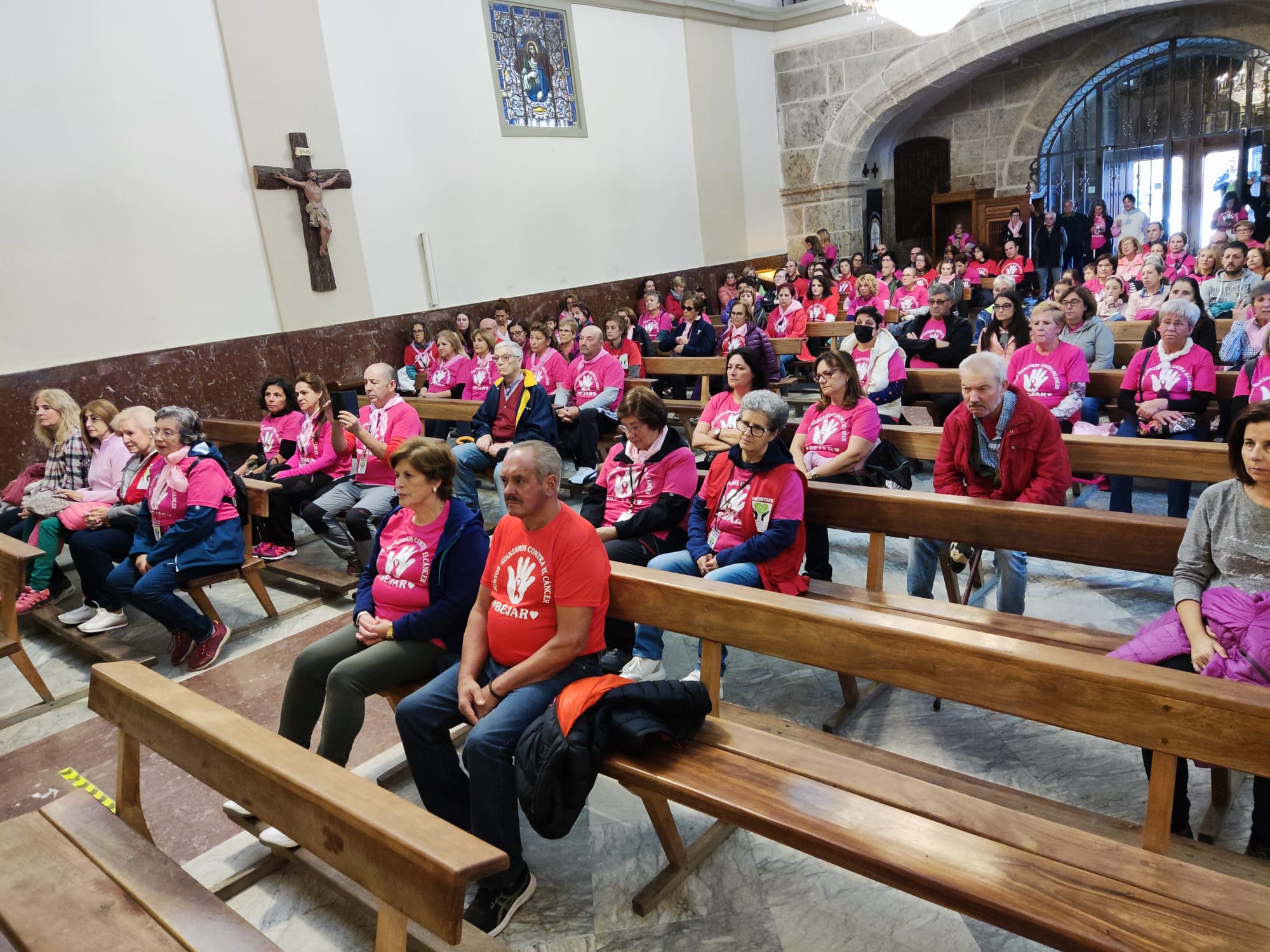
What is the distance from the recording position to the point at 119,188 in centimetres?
684

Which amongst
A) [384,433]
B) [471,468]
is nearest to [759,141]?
[471,468]

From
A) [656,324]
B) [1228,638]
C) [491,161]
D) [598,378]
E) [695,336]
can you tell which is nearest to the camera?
[1228,638]

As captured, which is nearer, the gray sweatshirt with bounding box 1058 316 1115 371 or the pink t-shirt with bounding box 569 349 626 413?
the gray sweatshirt with bounding box 1058 316 1115 371

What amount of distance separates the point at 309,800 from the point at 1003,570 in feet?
8.66

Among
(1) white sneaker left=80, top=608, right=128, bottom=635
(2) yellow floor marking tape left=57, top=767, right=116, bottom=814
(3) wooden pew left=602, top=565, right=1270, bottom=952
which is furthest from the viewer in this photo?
(1) white sneaker left=80, top=608, right=128, bottom=635

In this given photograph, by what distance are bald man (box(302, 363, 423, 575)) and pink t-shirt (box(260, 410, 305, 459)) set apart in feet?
1.88

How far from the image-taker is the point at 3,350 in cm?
632

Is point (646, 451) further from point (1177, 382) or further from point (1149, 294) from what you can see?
point (1149, 294)

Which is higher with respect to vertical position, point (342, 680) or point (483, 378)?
point (483, 378)

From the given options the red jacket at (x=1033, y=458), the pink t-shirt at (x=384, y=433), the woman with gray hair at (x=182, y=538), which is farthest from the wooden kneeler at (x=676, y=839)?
the pink t-shirt at (x=384, y=433)

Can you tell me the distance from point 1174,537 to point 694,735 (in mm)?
1638

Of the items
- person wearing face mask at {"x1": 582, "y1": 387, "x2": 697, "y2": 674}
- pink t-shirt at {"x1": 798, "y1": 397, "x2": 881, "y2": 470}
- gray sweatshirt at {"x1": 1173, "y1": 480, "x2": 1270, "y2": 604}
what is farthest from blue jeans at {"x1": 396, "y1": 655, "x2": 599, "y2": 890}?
pink t-shirt at {"x1": 798, "y1": 397, "x2": 881, "y2": 470}

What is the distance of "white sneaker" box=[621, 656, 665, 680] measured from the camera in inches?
123

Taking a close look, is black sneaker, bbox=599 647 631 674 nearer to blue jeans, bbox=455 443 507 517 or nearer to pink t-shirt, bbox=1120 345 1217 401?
blue jeans, bbox=455 443 507 517
